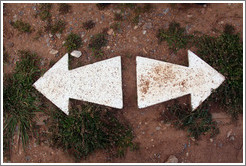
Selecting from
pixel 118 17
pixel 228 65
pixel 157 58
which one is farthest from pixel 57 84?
pixel 228 65

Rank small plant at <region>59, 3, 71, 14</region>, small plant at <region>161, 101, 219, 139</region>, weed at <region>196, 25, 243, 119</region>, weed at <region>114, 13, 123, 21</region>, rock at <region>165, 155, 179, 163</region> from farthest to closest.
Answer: small plant at <region>59, 3, 71, 14</region> < weed at <region>114, 13, 123, 21</region> < rock at <region>165, 155, 179, 163</region> < small plant at <region>161, 101, 219, 139</region> < weed at <region>196, 25, 243, 119</region>

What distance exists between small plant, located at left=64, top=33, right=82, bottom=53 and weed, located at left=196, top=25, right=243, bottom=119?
7.06 feet

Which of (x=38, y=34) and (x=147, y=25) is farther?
(x=38, y=34)

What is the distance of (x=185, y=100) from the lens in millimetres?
3723

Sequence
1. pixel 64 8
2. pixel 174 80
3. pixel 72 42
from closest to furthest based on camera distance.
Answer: pixel 174 80, pixel 72 42, pixel 64 8

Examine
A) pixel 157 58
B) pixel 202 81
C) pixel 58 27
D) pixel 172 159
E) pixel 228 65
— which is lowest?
pixel 172 159

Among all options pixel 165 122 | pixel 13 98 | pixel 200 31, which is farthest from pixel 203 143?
pixel 13 98

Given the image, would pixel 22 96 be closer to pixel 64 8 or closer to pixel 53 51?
pixel 53 51

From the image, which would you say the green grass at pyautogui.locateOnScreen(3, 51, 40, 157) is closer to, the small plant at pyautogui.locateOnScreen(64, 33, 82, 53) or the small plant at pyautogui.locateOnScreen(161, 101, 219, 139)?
the small plant at pyautogui.locateOnScreen(64, 33, 82, 53)

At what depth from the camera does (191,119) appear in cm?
361

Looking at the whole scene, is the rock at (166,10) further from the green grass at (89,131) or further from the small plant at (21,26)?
the small plant at (21,26)

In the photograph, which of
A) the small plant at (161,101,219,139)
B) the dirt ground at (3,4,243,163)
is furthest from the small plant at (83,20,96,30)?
the small plant at (161,101,219,139)

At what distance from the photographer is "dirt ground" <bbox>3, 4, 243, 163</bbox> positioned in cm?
373

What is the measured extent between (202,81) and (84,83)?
6.53 feet
